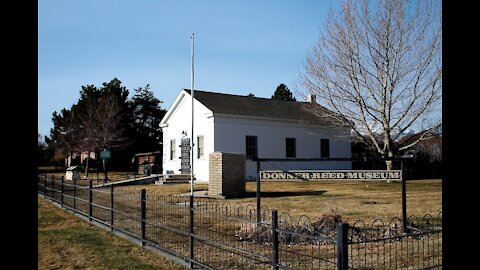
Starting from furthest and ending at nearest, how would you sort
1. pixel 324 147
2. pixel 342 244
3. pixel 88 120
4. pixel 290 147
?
pixel 88 120 < pixel 324 147 < pixel 290 147 < pixel 342 244

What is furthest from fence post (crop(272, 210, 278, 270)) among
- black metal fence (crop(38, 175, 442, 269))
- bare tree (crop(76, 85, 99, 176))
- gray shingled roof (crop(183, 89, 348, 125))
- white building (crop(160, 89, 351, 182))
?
bare tree (crop(76, 85, 99, 176))

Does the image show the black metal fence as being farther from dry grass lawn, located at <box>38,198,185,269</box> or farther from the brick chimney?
the brick chimney

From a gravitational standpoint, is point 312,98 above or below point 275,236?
above

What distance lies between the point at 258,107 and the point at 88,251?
2462 cm

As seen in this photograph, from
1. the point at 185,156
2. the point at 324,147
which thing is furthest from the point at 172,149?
the point at 324,147

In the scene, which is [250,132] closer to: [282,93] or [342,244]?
[342,244]

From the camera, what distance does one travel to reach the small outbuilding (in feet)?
121

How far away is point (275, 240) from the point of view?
5.93 meters

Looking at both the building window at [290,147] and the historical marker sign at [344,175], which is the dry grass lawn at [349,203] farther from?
the building window at [290,147]

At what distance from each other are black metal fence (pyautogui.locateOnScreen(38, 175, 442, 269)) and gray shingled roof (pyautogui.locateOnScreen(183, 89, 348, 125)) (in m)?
16.7

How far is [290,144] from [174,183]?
9174 millimetres

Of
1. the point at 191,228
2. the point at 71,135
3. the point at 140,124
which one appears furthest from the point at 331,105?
the point at 140,124
